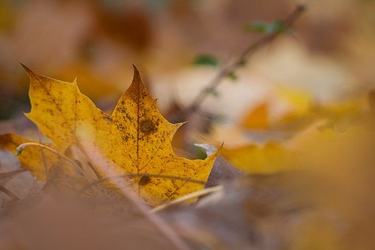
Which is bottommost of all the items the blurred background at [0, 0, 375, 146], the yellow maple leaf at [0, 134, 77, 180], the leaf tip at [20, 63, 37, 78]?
the yellow maple leaf at [0, 134, 77, 180]

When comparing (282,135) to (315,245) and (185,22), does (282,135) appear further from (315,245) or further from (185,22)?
(185,22)

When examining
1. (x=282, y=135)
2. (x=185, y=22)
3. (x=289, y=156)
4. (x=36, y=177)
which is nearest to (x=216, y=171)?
(x=289, y=156)

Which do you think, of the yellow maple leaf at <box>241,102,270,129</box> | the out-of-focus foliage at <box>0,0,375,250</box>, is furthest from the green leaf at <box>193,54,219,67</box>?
the yellow maple leaf at <box>241,102,270,129</box>

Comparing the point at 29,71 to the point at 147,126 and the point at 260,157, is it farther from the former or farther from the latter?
the point at 260,157

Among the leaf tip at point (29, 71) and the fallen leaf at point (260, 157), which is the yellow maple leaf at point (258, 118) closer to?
the fallen leaf at point (260, 157)

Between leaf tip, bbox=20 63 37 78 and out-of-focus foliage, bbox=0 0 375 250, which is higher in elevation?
leaf tip, bbox=20 63 37 78

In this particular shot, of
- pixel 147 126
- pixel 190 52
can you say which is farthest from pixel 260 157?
pixel 190 52

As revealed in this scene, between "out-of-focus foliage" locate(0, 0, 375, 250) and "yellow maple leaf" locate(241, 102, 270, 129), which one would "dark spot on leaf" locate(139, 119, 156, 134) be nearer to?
"out-of-focus foliage" locate(0, 0, 375, 250)
